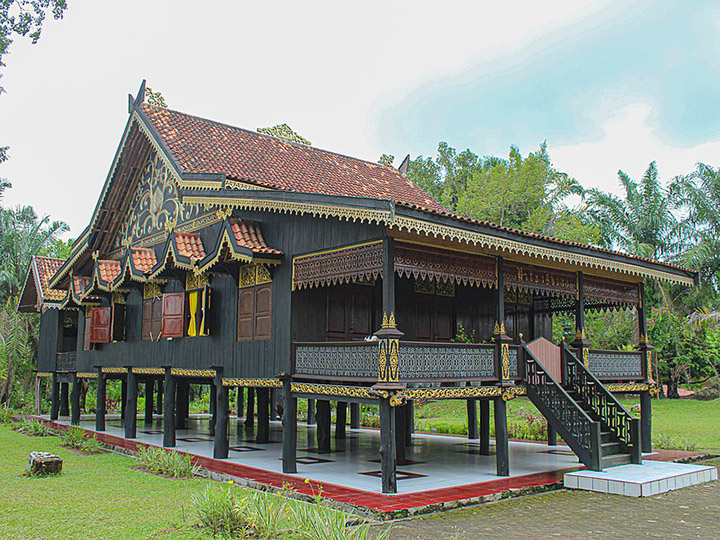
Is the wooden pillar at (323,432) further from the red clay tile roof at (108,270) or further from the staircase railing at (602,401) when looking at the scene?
the red clay tile roof at (108,270)

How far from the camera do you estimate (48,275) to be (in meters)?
23.2

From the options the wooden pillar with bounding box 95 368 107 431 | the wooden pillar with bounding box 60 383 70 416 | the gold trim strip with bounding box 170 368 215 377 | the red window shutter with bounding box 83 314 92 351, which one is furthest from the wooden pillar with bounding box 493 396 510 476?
the wooden pillar with bounding box 60 383 70 416

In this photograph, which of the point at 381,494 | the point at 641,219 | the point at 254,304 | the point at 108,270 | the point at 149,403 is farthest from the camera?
the point at 641,219

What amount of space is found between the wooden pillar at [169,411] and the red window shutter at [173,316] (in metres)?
0.87

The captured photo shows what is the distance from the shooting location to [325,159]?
769 inches

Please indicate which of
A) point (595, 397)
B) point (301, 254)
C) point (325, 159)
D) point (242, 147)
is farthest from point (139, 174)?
point (595, 397)

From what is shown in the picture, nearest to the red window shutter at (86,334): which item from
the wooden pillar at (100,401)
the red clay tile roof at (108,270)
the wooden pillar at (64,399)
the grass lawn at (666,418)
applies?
the wooden pillar at (100,401)

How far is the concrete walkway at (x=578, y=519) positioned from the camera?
753 cm

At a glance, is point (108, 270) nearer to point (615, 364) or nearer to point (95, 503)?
point (95, 503)

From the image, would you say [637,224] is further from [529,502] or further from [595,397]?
[529,502]

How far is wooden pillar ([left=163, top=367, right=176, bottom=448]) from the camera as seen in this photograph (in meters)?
14.7

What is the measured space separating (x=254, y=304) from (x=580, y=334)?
20.6 ft

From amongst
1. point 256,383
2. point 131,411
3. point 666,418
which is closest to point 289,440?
point 256,383

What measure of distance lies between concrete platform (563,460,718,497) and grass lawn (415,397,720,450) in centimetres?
468
